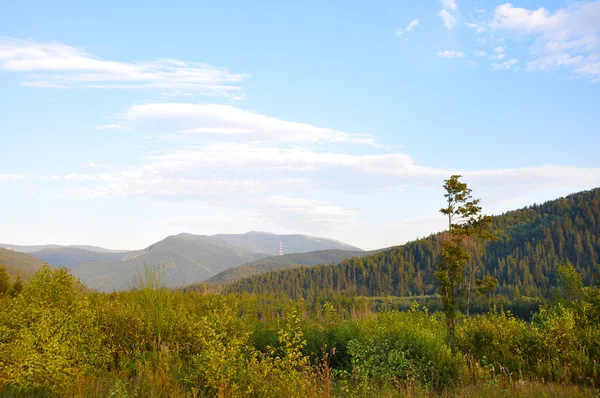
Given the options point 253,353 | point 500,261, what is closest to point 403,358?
point 253,353

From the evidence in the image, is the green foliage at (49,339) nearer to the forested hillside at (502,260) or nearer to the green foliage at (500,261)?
the green foliage at (500,261)

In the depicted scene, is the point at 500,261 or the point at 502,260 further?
the point at 502,260

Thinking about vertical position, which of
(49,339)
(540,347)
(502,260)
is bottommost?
(540,347)

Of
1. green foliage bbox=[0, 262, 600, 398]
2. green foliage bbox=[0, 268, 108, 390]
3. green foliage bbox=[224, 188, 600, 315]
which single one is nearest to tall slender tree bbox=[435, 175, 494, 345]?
green foliage bbox=[0, 262, 600, 398]

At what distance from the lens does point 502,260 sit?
130625 millimetres

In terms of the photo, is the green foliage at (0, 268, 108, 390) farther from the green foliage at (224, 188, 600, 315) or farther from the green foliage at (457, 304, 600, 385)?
the green foliage at (224, 188, 600, 315)

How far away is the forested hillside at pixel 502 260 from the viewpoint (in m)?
124

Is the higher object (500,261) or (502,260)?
(502,260)

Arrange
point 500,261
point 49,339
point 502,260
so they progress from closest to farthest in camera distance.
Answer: point 49,339, point 500,261, point 502,260

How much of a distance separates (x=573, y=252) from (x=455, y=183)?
134m

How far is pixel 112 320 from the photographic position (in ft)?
37.6

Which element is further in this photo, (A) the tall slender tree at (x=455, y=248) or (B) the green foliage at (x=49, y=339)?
(A) the tall slender tree at (x=455, y=248)

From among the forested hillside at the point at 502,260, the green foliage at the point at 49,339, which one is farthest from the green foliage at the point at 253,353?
the forested hillside at the point at 502,260

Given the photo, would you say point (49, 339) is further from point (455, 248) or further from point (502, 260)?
point (502, 260)
